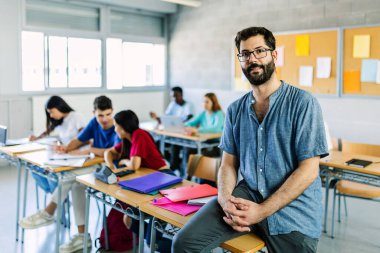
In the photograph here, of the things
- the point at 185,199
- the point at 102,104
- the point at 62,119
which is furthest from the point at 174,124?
the point at 185,199

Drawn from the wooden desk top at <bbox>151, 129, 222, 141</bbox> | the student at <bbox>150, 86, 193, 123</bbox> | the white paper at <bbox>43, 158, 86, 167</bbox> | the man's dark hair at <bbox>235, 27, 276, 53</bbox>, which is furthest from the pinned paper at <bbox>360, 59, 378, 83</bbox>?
the white paper at <bbox>43, 158, 86, 167</bbox>

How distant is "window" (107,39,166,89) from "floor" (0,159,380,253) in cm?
330

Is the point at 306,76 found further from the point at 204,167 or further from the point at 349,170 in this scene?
the point at 204,167

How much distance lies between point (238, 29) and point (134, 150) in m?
4.19

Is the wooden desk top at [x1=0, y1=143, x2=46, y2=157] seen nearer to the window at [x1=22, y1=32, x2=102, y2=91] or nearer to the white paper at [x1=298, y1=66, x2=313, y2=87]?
the window at [x1=22, y1=32, x2=102, y2=91]

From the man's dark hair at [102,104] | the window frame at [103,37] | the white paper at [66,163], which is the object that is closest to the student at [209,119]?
the man's dark hair at [102,104]

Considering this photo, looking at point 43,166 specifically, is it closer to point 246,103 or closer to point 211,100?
point 246,103

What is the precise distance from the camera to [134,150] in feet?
9.29

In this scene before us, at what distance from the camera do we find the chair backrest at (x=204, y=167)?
116 inches

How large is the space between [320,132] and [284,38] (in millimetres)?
4278

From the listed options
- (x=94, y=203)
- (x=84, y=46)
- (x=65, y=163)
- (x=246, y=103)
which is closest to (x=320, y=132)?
(x=246, y=103)

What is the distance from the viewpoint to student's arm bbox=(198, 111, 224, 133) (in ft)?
16.2

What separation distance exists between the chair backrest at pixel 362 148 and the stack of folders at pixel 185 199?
2.03m

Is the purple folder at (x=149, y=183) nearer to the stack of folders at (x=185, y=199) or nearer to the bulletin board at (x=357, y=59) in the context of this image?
the stack of folders at (x=185, y=199)
